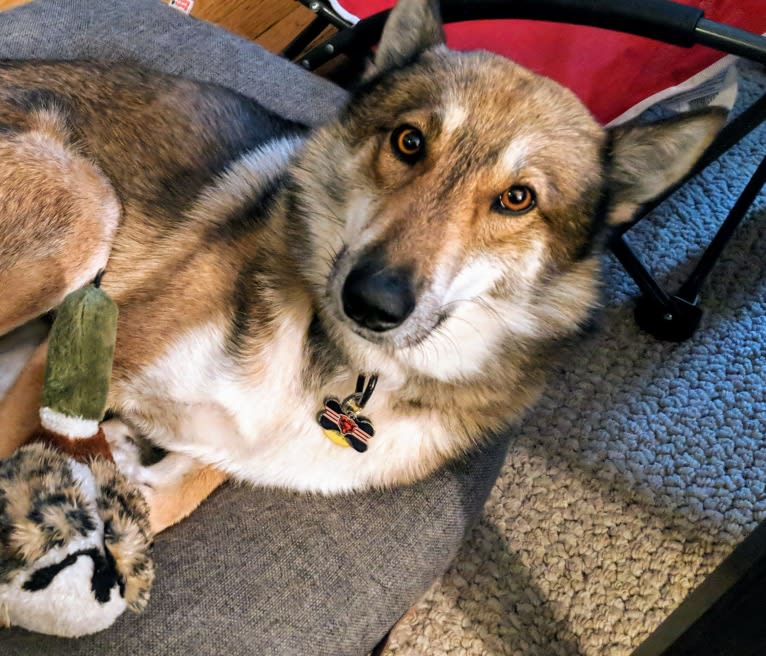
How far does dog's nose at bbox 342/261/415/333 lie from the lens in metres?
1.06

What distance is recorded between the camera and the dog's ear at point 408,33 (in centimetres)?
138

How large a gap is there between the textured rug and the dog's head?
268 mm

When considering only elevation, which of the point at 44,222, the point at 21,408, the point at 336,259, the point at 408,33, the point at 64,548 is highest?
the point at 408,33

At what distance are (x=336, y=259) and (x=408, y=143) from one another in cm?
25

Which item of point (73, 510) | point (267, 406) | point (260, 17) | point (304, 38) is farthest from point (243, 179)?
point (260, 17)

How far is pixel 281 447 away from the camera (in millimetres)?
1339

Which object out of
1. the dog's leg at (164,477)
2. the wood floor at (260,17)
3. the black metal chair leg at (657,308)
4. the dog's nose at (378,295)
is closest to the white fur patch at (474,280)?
the dog's nose at (378,295)

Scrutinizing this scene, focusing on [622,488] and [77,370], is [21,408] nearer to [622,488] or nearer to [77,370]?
[77,370]

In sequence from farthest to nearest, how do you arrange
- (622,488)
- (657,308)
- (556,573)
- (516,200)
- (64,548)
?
(657,308) < (622,488) < (556,573) < (516,200) < (64,548)

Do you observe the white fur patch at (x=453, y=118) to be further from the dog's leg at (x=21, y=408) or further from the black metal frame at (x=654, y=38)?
the dog's leg at (x=21, y=408)

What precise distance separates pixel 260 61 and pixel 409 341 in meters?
1.23

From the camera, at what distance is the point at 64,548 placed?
100 centimetres

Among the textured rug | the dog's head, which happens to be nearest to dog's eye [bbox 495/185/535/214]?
the dog's head

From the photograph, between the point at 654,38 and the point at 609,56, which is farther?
the point at 609,56
